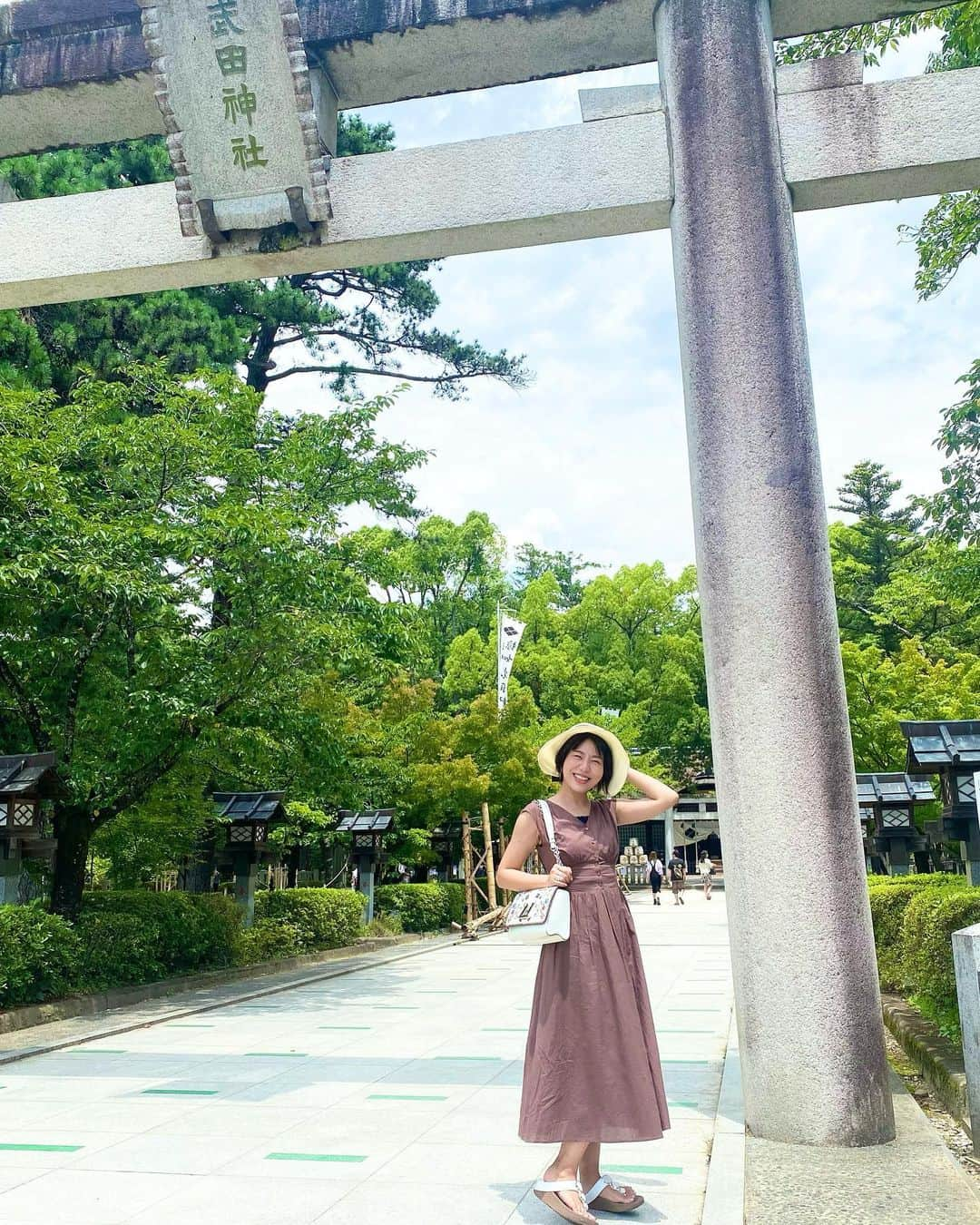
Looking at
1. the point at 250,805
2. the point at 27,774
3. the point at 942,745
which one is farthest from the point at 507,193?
the point at 250,805

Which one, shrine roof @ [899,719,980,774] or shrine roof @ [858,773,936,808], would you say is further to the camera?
shrine roof @ [858,773,936,808]

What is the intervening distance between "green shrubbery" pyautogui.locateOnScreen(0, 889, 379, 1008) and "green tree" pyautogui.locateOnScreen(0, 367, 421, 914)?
0.75 metres

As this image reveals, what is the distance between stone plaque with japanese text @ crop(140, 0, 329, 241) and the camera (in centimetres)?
610

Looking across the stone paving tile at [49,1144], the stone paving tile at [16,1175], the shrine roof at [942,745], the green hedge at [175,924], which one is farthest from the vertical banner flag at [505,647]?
the stone paving tile at [16,1175]

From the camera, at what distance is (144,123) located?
7078 millimetres

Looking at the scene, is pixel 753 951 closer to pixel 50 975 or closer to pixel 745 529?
pixel 745 529

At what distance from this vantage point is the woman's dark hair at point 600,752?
4152 millimetres

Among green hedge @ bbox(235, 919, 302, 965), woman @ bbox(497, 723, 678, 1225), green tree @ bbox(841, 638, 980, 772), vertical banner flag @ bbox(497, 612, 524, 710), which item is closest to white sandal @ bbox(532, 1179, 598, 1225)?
woman @ bbox(497, 723, 678, 1225)

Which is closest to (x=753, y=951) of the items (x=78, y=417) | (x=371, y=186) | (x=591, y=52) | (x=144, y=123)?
(x=371, y=186)

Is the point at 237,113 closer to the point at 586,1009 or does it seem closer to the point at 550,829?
the point at 550,829

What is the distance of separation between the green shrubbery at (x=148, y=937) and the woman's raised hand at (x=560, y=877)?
7846mm

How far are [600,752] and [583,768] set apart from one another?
0.13m

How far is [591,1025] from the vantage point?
385 cm

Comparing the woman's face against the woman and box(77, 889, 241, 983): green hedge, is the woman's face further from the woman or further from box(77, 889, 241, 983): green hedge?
box(77, 889, 241, 983): green hedge
